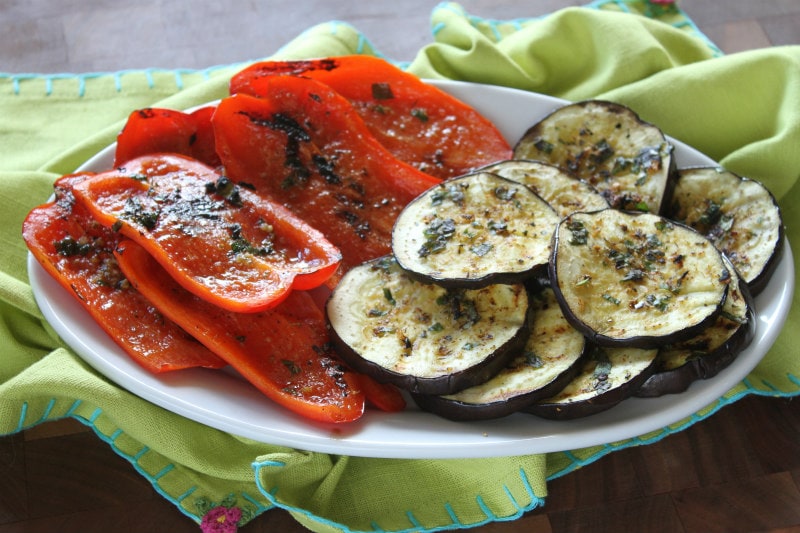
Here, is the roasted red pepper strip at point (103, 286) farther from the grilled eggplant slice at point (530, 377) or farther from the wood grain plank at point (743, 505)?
the wood grain plank at point (743, 505)

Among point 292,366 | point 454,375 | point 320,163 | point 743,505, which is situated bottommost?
Result: point 743,505

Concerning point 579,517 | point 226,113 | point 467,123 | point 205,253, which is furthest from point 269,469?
point 467,123

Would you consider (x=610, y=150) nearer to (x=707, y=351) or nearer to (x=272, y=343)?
(x=707, y=351)

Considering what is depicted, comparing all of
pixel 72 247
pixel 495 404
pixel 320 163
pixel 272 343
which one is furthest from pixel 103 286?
pixel 495 404

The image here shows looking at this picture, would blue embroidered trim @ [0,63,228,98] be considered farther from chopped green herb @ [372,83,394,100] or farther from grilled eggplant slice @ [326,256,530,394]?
grilled eggplant slice @ [326,256,530,394]

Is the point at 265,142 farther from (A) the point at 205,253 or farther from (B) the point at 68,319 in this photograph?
(B) the point at 68,319

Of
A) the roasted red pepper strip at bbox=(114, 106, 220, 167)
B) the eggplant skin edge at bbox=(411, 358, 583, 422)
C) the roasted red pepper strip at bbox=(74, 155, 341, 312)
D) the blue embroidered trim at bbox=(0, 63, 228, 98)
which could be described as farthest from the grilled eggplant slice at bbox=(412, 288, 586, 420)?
the blue embroidered trim at bbox=(0, 63, 228, 98)

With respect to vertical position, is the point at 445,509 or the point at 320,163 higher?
the point at 320,163
